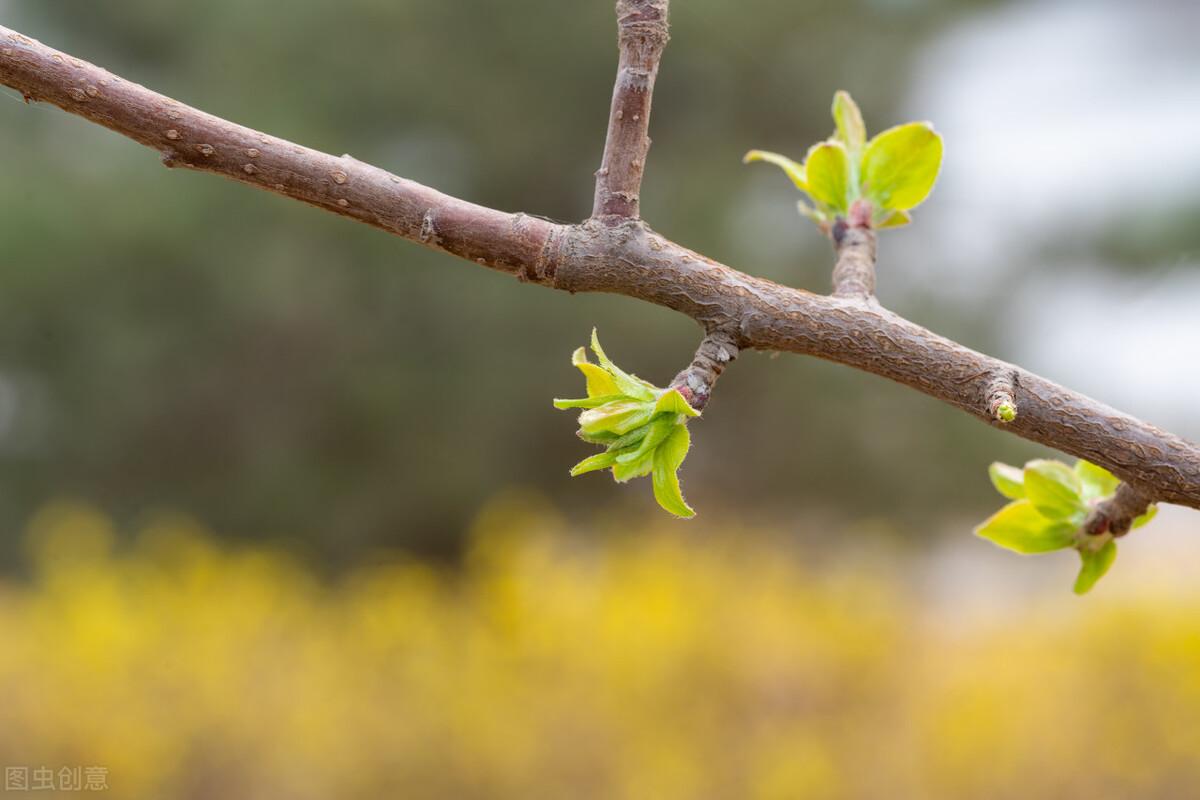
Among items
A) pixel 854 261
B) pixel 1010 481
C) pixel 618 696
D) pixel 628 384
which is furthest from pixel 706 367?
pixel 618 696

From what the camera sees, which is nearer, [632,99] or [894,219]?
[632,99]

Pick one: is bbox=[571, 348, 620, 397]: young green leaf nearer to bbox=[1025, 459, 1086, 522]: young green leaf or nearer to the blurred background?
bbox=[1025, 459, 1086, 522]: young green leaf

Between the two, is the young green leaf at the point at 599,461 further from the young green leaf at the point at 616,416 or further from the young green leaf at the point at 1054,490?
the young green leaf at the point at 1054,490

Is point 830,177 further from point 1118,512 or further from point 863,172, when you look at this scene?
point 1118,512

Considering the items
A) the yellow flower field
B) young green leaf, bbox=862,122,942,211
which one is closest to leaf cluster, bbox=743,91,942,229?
young green leaf, bbox=862,122,942,211

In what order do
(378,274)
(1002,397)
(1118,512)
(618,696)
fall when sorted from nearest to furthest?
(1002,397), (1118,512), (618,696), (378,274)

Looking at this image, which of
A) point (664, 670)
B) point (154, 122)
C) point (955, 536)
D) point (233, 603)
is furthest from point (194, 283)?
point (154, 122)
